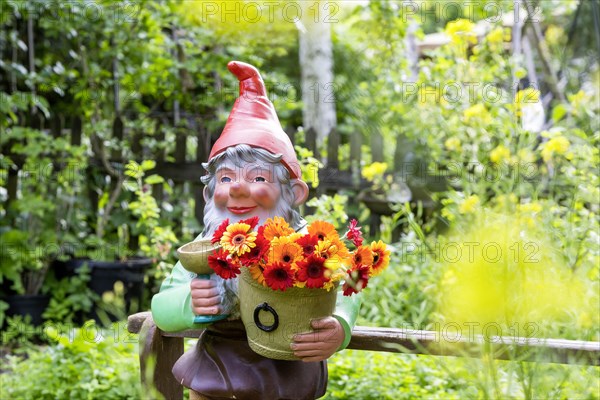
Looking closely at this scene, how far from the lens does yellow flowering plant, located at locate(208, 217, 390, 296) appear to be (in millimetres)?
1857

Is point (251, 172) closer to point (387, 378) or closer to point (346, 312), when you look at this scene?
point (346, 312)

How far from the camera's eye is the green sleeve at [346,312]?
6.86 ft

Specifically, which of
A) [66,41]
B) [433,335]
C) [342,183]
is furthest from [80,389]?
[66,41]

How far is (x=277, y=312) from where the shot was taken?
1.97 meters

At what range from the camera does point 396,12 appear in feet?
17.1

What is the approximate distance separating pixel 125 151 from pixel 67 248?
797 mm

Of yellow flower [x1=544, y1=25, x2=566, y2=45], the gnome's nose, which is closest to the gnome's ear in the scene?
the gnome's nose

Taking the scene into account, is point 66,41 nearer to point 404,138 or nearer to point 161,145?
point 161,145

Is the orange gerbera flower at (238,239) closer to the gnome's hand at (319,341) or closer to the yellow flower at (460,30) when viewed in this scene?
the gnome's hand at (319,341)

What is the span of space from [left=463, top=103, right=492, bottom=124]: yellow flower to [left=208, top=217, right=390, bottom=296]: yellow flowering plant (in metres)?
1.95

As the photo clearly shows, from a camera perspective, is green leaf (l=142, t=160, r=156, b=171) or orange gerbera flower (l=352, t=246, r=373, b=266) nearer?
orange gerbera flower (l=352, t=246, r=373, b=266)

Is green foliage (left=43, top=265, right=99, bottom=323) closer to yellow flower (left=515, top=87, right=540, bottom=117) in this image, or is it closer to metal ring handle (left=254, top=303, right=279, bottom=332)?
yellow flower (left=515, top=87, right=540, bottom=117)

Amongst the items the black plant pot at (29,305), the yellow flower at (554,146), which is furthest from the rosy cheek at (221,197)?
the black plant pot at (29,305)

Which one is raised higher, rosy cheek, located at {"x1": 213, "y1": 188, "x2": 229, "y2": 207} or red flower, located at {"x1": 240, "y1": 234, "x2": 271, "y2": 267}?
rosy cheek, located at {"x1": 213, "y1": 188, "x2": 229, "y2": 207}
